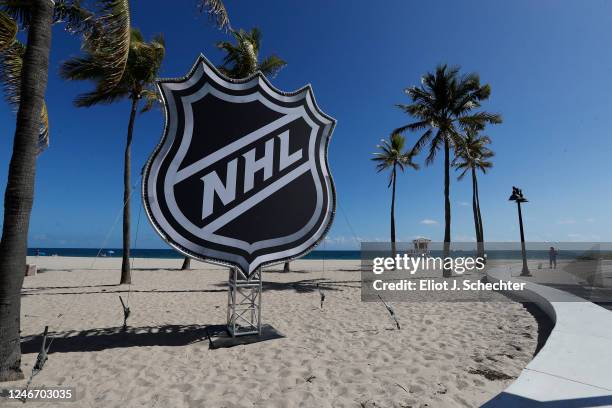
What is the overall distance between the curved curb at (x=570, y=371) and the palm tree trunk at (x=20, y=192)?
271 inches

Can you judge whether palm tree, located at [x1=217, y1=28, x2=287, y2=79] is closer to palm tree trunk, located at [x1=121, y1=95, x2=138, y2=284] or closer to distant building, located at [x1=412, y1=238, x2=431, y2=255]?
palm tree trunk, located at [x1=121, y1=95, x2=138, y2=284]

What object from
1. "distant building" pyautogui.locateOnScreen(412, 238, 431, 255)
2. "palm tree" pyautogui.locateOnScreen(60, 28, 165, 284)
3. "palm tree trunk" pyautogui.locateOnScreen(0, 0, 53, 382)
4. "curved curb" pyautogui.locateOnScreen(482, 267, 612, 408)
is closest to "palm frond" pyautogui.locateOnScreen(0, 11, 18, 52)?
"palm tree trunk" pyautogui.locateOnScreen(0, 0, 53, 382)

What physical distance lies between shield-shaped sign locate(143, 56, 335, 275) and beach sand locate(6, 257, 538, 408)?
6.75ft

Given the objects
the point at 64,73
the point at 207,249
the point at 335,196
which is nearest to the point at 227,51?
the point at 64,73

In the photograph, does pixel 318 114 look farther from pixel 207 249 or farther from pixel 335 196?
pixel 207 249

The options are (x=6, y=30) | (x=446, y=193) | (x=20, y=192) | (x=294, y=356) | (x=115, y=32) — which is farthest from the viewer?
(x=446, y=193)

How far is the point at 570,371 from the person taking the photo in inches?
163

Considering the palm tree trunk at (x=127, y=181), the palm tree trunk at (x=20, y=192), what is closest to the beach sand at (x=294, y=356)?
the palm tree trunk at (x=20, y=192)

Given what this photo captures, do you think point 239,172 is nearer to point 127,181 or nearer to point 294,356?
point 294,356

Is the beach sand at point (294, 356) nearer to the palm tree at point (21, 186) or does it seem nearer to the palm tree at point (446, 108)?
the palm tree at point (21, 186)

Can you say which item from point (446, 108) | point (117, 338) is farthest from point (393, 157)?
point (117, 338)

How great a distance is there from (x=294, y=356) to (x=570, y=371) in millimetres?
4288

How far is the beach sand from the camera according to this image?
14.1ft

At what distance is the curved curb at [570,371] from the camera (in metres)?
3.39
